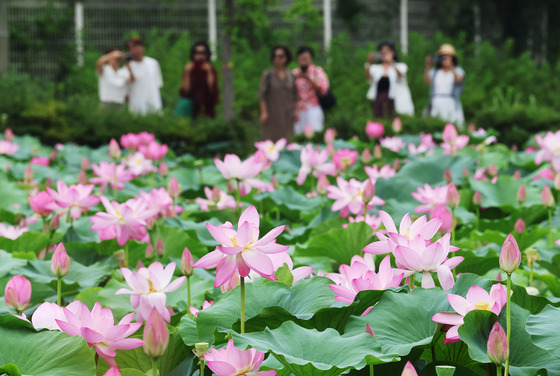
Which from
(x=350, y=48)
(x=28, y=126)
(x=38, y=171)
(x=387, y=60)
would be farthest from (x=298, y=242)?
(x=350, y=48)

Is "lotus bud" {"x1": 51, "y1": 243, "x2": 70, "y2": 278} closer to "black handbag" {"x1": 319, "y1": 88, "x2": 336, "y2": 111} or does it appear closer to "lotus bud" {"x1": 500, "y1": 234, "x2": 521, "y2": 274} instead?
"lotus bud" {"x1": 500, "y1": 234, "x2": 521, "y2": 274}

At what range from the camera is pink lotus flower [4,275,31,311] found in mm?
1463

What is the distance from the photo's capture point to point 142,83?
33.0 ft

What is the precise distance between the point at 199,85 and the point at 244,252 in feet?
28.3

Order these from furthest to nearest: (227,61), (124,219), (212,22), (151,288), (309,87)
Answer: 1. (212,22)
2. (227,61)
3. (309,87)
4. (124,219)
5. (151,288)

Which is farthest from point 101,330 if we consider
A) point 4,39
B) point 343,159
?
point 4,39

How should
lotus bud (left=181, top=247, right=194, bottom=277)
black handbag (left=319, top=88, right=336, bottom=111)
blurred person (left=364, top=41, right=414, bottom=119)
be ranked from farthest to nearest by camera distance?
blurred person (left=364, top=41, right=414, bottom=119) < black handbag (left=319, top=88, right=336, bottom=111) < lotus bud (left=181, top=247, right=194, bottom=277)

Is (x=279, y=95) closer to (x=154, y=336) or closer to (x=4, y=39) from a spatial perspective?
(x=154, y=336)

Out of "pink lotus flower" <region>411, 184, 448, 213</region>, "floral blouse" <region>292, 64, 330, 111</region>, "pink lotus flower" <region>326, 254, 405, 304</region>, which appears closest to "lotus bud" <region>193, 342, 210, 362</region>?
"pink lotus flower" <region>326, 254, 405, 304</region>

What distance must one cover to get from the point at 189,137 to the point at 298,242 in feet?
17.5

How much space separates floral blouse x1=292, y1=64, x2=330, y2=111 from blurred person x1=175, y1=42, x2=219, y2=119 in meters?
1.03

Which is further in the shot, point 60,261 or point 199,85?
point 199,85

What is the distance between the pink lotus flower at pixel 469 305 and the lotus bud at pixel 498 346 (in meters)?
0.10

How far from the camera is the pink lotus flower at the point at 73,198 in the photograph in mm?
2334
